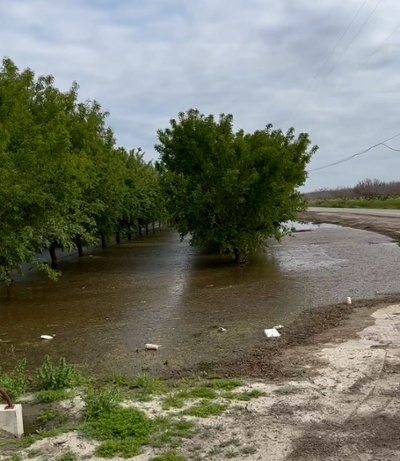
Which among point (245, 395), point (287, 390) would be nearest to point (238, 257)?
point (287, 390)

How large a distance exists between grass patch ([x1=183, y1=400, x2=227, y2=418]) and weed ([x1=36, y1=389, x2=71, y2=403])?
5.17ft

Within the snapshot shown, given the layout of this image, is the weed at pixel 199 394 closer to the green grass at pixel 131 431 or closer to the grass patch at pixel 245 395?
the grass patch at pixel 245 395

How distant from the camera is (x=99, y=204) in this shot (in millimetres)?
20281

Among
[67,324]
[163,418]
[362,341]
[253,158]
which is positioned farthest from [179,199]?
[163,418]

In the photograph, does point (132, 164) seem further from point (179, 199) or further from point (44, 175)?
point (44, 175)

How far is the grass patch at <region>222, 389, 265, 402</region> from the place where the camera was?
18.0ft

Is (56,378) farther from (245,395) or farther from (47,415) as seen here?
(245,395)

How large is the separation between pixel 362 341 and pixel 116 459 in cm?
444

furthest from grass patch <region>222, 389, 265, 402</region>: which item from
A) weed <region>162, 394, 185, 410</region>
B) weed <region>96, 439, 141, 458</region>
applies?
weed <region>96, 439, 141, 458</region>

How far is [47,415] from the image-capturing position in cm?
548

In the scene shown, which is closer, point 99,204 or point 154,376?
point 154,376

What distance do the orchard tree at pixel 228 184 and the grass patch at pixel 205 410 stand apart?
1228cm

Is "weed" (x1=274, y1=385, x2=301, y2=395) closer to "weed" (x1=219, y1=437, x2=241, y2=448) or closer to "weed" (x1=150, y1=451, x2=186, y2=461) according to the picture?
"weed" (x1=219, y1=437, x2=241, y2=448)

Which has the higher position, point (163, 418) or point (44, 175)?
point (44, 175)
